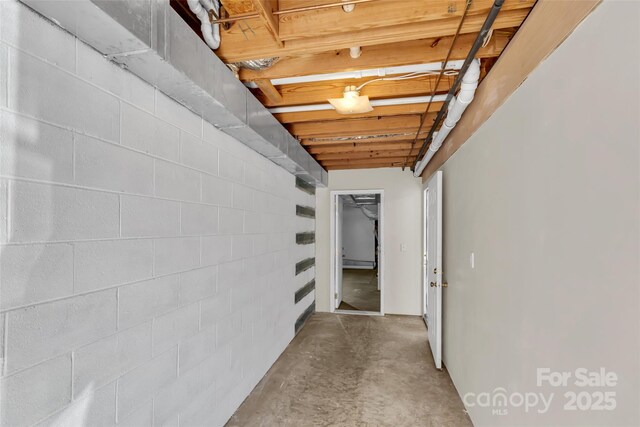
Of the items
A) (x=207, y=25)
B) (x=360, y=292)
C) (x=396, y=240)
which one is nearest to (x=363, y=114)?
(x=207, y=25)

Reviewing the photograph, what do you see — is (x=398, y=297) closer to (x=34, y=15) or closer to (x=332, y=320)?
(x=332, y=320)

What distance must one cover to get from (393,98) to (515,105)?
1146 mm

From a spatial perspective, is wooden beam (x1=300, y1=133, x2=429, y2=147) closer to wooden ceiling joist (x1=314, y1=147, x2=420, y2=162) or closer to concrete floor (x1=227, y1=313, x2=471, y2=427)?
wooden ceiling joist (x1=314, y1=147, x2=420, y2=162)

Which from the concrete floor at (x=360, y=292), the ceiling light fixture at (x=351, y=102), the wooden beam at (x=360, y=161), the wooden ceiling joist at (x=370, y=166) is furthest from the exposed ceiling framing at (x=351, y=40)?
the concrete floor at (x=360, y=292)

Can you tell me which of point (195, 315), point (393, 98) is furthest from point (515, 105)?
point (195, 315)

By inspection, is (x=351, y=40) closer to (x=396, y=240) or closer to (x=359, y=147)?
(x=359, y=147)

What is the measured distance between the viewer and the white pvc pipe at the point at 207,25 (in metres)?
1.41

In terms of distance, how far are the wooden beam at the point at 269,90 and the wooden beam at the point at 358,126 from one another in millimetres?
757

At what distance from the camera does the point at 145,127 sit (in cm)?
150

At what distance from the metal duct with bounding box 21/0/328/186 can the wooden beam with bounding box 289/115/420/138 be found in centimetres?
88

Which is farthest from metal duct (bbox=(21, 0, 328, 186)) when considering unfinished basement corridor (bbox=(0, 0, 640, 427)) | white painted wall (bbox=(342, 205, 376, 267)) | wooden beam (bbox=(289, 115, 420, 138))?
white painted wall (bbox=(342, 205, 376, 267))

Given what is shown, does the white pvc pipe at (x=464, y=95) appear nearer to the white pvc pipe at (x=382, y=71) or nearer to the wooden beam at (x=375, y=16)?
the white pvc pipe at (x=382, y=71)

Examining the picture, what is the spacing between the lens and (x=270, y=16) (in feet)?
4.83

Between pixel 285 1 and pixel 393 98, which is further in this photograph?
pixel 393 98
